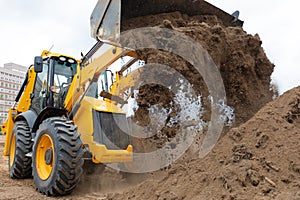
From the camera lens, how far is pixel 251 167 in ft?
8.87

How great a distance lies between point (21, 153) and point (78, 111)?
1374mm

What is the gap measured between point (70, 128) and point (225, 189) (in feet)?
8.03

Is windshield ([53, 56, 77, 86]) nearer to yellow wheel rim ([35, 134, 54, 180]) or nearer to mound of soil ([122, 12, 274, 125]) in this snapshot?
yellow wheel rim ([35, 134, 54, 180])

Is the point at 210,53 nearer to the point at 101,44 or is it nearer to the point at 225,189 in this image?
the point at 101,44

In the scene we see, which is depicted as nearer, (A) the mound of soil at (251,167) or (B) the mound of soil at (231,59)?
(A) the mound of soil at (251,167)

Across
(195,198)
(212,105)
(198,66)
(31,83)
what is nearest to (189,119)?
(212,105)

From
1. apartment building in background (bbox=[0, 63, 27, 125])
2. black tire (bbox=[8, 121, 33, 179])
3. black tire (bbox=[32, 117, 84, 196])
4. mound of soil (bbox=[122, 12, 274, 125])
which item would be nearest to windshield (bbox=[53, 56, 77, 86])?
black tire (bbox=[8, 121, 33, 179])

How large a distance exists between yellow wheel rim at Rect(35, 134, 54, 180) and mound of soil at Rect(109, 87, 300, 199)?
135cm

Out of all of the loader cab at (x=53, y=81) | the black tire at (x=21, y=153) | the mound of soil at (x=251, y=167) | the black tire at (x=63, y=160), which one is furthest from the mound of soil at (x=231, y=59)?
the black tire at (x=21, y=153)

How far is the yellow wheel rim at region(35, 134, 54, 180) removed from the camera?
4414mm

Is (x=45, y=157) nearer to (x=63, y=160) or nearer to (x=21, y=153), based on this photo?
(x=63, y=160)

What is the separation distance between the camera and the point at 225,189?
8.62 feet

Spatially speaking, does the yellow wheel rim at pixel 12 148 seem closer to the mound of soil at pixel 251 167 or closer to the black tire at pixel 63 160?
the black tire at pixel 63 160

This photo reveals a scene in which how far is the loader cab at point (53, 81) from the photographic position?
536cm
